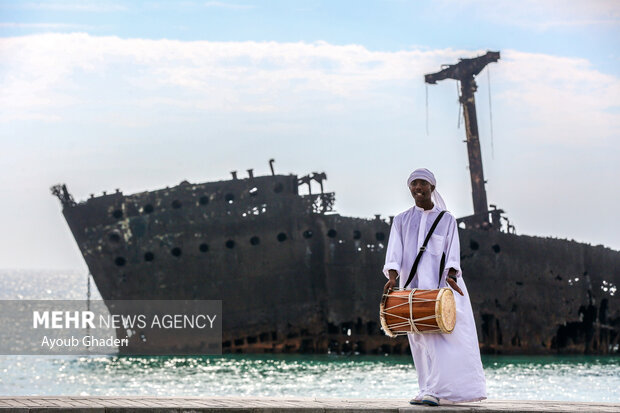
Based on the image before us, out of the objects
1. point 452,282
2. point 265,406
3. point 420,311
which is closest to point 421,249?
point 452,282

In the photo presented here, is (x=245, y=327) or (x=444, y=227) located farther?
(x=245, y=327)

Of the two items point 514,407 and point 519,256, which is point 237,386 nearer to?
point 519,256

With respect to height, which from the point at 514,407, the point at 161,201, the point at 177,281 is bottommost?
the point at 514,407

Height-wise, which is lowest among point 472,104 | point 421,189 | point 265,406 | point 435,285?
point 265,406

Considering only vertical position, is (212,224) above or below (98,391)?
above

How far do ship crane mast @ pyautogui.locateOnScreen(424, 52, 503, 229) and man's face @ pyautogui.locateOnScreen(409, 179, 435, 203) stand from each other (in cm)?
2149

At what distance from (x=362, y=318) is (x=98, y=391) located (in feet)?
24.8

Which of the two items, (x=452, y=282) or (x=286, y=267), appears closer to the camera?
(x=452, y=282)

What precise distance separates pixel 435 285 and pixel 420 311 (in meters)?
0.31

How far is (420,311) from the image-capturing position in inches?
278

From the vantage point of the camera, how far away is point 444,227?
24.2 feet

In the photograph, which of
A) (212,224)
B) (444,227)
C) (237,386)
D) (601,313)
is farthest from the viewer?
(601,313)

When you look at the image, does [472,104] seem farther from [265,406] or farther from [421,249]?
[265,406]

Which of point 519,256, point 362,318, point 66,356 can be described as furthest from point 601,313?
point 66,356
